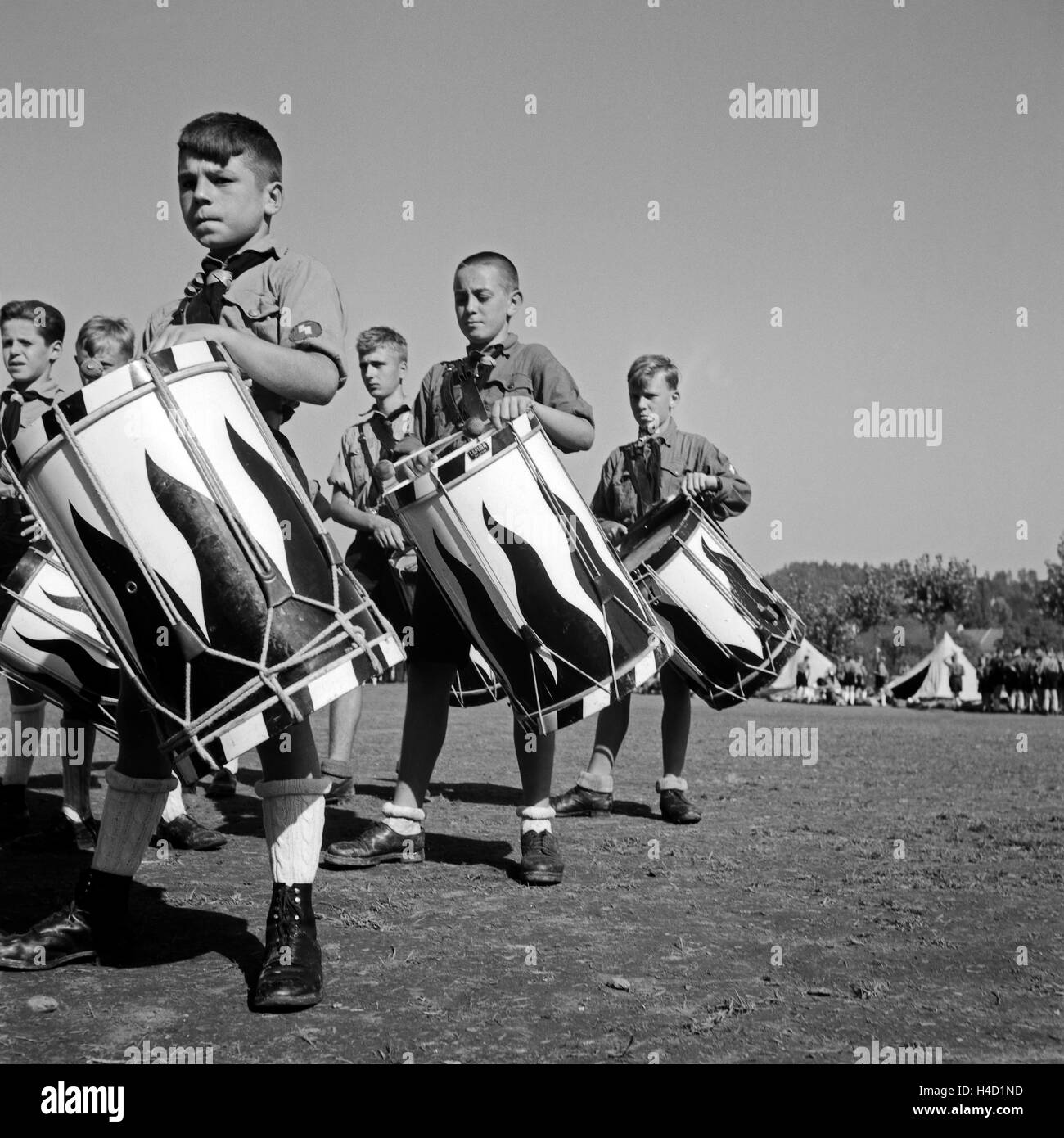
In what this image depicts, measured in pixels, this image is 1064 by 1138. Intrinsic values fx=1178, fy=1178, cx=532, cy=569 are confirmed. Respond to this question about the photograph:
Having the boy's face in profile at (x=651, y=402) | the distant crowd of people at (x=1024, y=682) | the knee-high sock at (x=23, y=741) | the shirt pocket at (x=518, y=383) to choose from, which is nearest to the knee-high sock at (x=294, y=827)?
the shirt pocket at (x=518, y=383)

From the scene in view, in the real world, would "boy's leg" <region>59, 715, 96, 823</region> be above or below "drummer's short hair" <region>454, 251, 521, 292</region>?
below

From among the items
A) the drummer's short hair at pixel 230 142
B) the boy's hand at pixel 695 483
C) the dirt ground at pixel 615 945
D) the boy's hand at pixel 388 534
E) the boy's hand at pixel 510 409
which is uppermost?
the drummer's short hair at pixel 230 142

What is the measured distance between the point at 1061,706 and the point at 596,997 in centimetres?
2603

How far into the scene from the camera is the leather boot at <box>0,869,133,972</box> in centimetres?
277

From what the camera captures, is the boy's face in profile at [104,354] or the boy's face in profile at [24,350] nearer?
the boy's face in profile at [24,350]

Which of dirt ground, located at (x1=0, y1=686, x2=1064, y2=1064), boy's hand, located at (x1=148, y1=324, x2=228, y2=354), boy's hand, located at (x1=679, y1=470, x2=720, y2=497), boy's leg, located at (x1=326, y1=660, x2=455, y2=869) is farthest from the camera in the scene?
boy's hand, located at (x1=679, y1=470, x2=720, y2=497)

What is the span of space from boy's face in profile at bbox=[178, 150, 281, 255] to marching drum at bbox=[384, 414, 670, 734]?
86cm

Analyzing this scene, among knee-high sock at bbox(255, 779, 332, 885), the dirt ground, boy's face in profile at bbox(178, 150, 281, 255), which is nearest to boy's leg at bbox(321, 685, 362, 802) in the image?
the dirt ground

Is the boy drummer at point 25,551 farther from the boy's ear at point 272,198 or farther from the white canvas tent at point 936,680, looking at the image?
the white canvas tent at point 936,680

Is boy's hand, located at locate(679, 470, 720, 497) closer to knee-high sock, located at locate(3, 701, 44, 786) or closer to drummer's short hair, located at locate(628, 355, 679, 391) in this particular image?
drummer's short hair, located at locate(628, 355, 679, 391)

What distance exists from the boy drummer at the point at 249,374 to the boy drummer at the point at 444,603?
111cm

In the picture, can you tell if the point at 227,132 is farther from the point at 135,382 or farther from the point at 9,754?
the point at 9,754

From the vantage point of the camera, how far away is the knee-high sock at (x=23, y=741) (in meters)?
4.79

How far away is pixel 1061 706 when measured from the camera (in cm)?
2591
